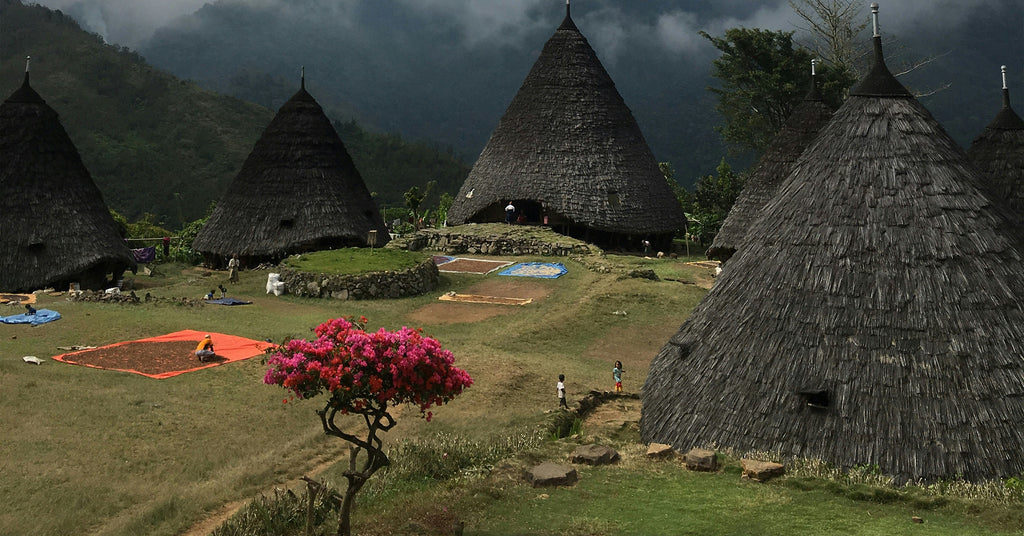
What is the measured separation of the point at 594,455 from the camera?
1181cm

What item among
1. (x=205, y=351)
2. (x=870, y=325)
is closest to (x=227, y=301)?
(x=205, y=351)

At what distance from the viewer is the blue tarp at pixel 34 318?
21184 millimetres

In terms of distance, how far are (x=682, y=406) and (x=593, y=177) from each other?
2245 centimetres

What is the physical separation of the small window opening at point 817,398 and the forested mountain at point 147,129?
152 ft

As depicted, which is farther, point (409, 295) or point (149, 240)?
point (149, 240)

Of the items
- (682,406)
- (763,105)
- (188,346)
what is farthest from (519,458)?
(763,105)

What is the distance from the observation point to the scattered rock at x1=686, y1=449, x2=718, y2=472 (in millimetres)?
11359

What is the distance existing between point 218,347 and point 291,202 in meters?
13.8

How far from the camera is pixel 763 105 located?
42.9m

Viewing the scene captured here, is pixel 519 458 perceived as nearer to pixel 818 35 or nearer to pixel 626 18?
pixel 818 35

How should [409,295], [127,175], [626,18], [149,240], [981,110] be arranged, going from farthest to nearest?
[626,18]
[981,110]
[127,175]
[149,240]
[409,295]

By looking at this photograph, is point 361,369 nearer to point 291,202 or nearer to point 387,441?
point 387,441

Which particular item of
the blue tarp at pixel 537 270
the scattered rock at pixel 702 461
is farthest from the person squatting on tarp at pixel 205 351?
the blue tarp at pixel 537 270

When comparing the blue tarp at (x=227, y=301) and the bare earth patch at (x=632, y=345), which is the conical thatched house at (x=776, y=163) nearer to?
the bare earth patch at (x=632, y=345)
